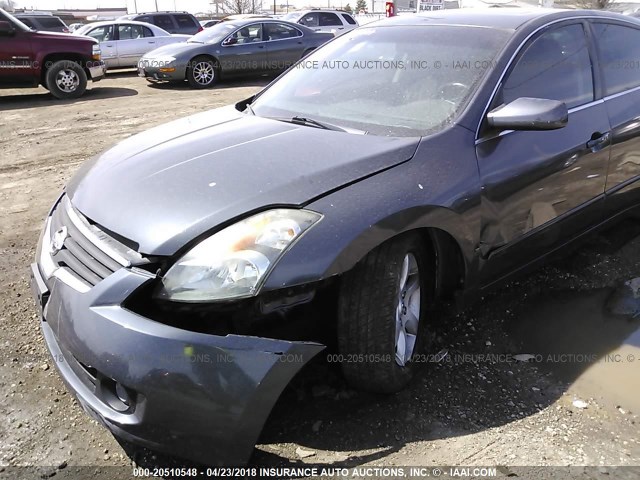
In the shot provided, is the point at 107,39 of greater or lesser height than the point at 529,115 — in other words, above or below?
above

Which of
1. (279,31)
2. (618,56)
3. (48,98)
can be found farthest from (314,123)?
(279,31)

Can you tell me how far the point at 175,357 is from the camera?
1.83 m

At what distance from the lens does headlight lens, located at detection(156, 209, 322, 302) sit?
76.1 inches

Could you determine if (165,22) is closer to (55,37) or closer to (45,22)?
(45,22)

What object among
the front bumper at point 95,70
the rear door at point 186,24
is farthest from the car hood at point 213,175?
the rear door at point 186,24

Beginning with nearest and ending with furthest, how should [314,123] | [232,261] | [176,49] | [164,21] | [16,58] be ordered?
[232,261], [314,123], [16,58], [176,49], [164,21]

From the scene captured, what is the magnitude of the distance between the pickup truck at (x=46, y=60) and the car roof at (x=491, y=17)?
8758 mm

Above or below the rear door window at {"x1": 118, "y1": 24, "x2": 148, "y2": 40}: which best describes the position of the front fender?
below

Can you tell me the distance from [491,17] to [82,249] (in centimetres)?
257

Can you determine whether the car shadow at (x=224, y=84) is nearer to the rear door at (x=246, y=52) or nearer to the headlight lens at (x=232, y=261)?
the rear door at (x=246, y=52)

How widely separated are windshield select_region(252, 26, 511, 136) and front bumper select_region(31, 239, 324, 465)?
129cm

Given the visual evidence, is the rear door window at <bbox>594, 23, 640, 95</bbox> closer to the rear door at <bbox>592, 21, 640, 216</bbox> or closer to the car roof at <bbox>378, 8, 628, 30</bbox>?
the rear door at <bbox>592, 21, 640, 216</bbox>

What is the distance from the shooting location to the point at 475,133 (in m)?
2.58

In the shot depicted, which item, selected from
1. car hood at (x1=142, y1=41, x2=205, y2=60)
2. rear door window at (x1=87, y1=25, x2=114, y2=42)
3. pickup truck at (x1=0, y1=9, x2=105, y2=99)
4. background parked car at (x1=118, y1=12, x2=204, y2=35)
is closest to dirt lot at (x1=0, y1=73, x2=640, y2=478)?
pickup truck at (x1=0, y1=9, x2=105, y2=99)
